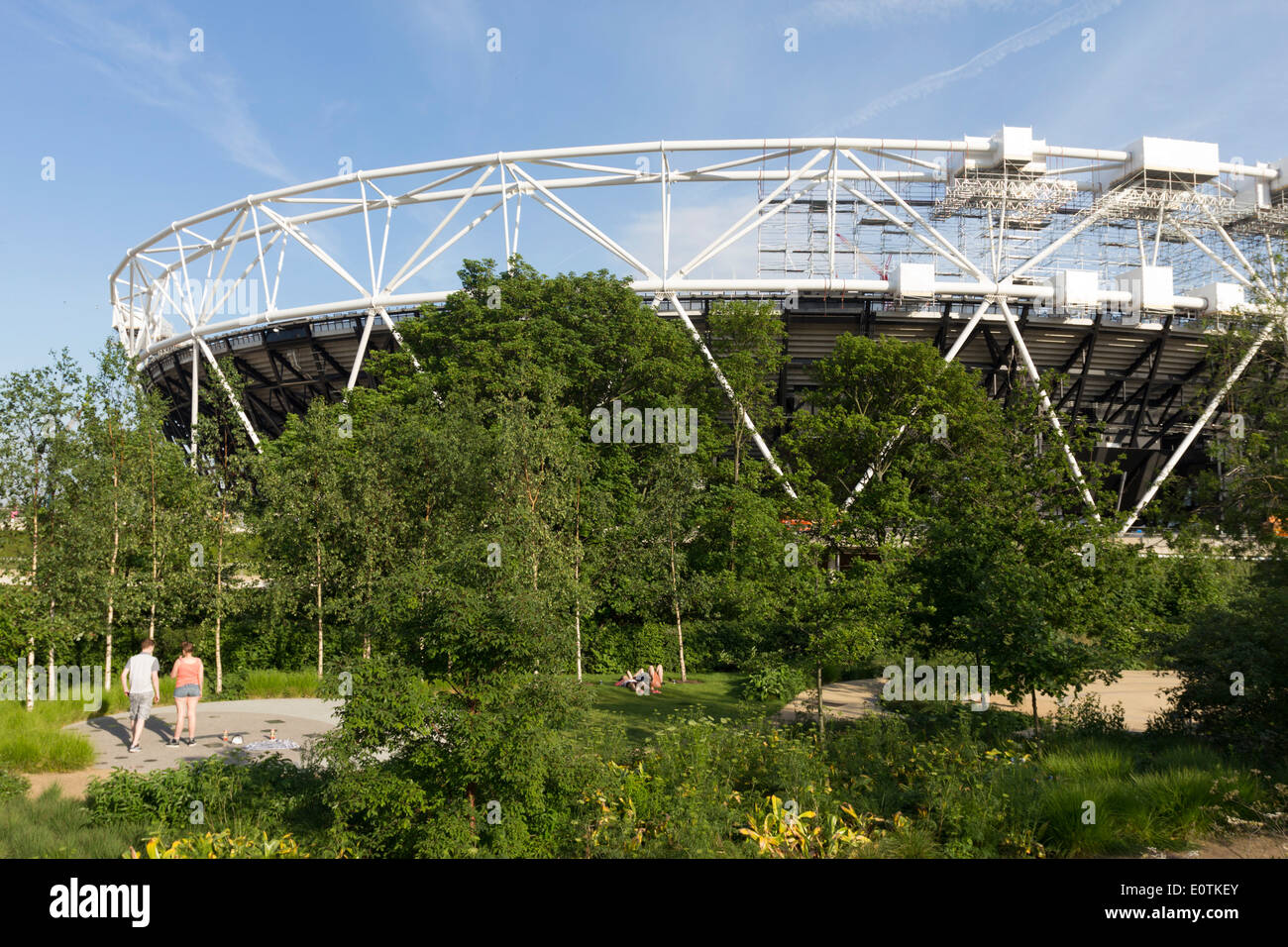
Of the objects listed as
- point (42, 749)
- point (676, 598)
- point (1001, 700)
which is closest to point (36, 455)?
point (42, 749)

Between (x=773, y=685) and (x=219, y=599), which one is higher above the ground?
(x=219, y=599)

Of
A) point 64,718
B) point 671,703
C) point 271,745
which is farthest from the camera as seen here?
point 671,703

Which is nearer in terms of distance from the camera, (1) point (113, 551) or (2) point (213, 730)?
(2) point (213, 730)

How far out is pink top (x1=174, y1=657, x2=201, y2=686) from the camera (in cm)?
1210

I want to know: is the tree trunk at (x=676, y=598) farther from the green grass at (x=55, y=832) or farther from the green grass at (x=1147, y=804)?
the green grass at (x=55, y=832)

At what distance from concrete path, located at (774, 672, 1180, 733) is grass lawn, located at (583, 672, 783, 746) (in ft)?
2.31

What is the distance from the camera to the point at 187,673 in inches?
477

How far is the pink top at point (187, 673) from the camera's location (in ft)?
39.7

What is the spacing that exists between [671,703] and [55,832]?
10.6 metres

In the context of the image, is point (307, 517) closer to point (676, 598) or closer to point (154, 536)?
point (154, 536)
